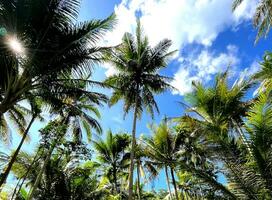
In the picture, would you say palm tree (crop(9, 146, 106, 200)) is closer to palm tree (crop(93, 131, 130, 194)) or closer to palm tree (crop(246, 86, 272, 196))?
palm tree (crop(93, 131, 130, 194))

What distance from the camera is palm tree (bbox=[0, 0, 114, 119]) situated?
8.30 m

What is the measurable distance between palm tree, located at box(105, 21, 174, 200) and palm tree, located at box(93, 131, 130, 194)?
531cm

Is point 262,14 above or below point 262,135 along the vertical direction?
above

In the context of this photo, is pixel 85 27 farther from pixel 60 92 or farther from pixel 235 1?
→ pixel 235 1

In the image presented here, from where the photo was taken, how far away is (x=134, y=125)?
1634 centimetres

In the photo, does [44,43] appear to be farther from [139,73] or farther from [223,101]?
A: [139,73]

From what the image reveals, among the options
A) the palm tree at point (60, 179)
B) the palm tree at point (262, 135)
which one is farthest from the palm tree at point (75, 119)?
the palm tree at point (262, 135)

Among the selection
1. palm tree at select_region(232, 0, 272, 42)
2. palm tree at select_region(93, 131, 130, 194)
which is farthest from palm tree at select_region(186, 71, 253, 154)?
palm tree at select_region(93, 131, 130, 194)

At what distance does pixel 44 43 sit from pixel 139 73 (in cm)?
906

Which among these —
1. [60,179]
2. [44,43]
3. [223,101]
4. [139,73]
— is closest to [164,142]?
[139,73]

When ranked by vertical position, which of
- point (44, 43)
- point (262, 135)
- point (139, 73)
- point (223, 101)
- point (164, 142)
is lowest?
point (262, 135)

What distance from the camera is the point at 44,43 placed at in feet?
29.4

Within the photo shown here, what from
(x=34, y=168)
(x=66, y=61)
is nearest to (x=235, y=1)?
(x=66, y=61)

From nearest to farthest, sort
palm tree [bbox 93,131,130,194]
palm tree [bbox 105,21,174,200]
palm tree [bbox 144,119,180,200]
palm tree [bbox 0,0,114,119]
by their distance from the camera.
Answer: palm tree [bbox 0,0,114,119], palm tree [bbox 105,21,174,200], palm tree [bbox 144,119,180,200], palm tree [bbox 93,131,130,194]
